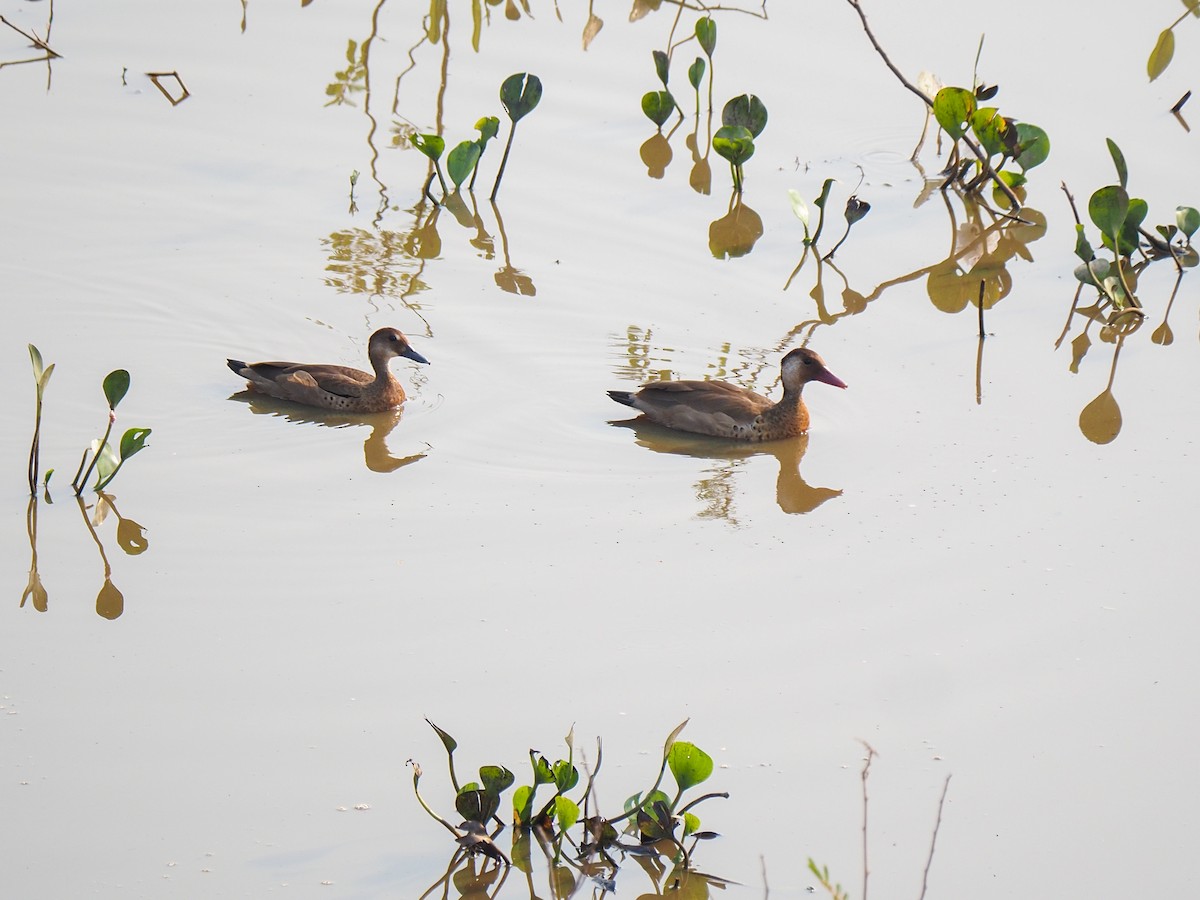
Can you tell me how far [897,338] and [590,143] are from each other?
359 cm

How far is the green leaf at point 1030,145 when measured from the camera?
39.3ft

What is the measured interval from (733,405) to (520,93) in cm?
367

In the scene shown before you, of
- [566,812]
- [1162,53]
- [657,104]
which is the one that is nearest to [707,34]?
[657,104]

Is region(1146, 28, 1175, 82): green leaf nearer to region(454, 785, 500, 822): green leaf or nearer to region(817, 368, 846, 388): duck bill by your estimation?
region(817, 368, 846, 388): duck bill

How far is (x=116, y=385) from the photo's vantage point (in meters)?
8.42

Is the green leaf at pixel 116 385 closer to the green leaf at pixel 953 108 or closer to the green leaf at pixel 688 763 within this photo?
the green leaf at pixel 688 763

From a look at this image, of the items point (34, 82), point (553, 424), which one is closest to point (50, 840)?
point (553, 424)

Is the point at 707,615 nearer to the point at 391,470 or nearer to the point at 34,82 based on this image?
the point at 391,470

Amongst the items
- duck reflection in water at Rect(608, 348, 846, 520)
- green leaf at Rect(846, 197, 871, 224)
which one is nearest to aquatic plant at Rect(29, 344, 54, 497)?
duck reflection in water at Rect(608, 348, 846, 520)

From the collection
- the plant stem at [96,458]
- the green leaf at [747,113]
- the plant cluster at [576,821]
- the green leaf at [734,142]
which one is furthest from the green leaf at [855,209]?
the plant cluster at [576,821]

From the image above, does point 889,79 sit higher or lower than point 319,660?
higher

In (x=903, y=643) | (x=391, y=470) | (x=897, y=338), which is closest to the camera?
(x=903, y=643)

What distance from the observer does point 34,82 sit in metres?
13.8

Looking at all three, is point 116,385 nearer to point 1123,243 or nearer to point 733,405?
point 733,405
